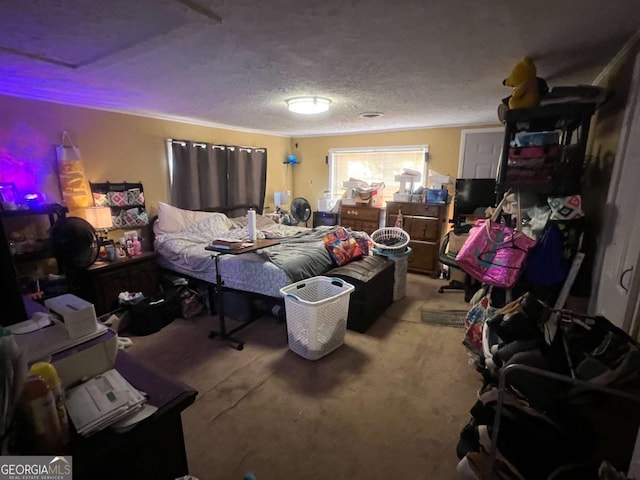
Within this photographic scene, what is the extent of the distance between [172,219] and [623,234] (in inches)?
165

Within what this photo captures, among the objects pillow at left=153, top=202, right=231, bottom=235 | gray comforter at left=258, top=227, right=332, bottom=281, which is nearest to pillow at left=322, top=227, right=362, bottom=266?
gray comforter at left=258, top=227, right=332, bottom=281

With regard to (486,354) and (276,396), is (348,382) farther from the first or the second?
(486,354)

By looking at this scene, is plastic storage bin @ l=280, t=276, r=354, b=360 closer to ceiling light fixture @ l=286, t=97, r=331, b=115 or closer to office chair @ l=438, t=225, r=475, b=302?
office chair @ l=438, t=225, r=475, b=302

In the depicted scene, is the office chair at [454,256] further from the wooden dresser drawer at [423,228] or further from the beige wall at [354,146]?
the beige wall at [354,146]

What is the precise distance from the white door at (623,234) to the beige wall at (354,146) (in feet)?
10.0

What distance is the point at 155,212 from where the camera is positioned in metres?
4.02

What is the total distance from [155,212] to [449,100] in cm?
367

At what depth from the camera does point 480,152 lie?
4453mm

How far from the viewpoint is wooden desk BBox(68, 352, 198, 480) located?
78cm

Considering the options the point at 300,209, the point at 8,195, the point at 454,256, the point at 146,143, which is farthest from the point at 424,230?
the point at 8,195

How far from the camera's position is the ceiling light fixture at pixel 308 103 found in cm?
288

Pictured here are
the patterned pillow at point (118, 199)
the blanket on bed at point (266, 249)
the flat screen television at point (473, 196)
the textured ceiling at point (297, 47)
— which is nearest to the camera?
the textured ceiling at point (297, 47)

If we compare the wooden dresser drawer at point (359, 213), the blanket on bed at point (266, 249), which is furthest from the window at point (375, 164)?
the blanket on bed at point (266, 249)

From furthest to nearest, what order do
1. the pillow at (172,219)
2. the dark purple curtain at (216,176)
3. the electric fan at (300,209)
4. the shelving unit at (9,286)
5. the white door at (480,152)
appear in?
the electric fan at (300,209)
the white door at (480,152)
the dark purple curtain at (216,176)
the pillow at (172,219)
the shelving unit at (9,286)
